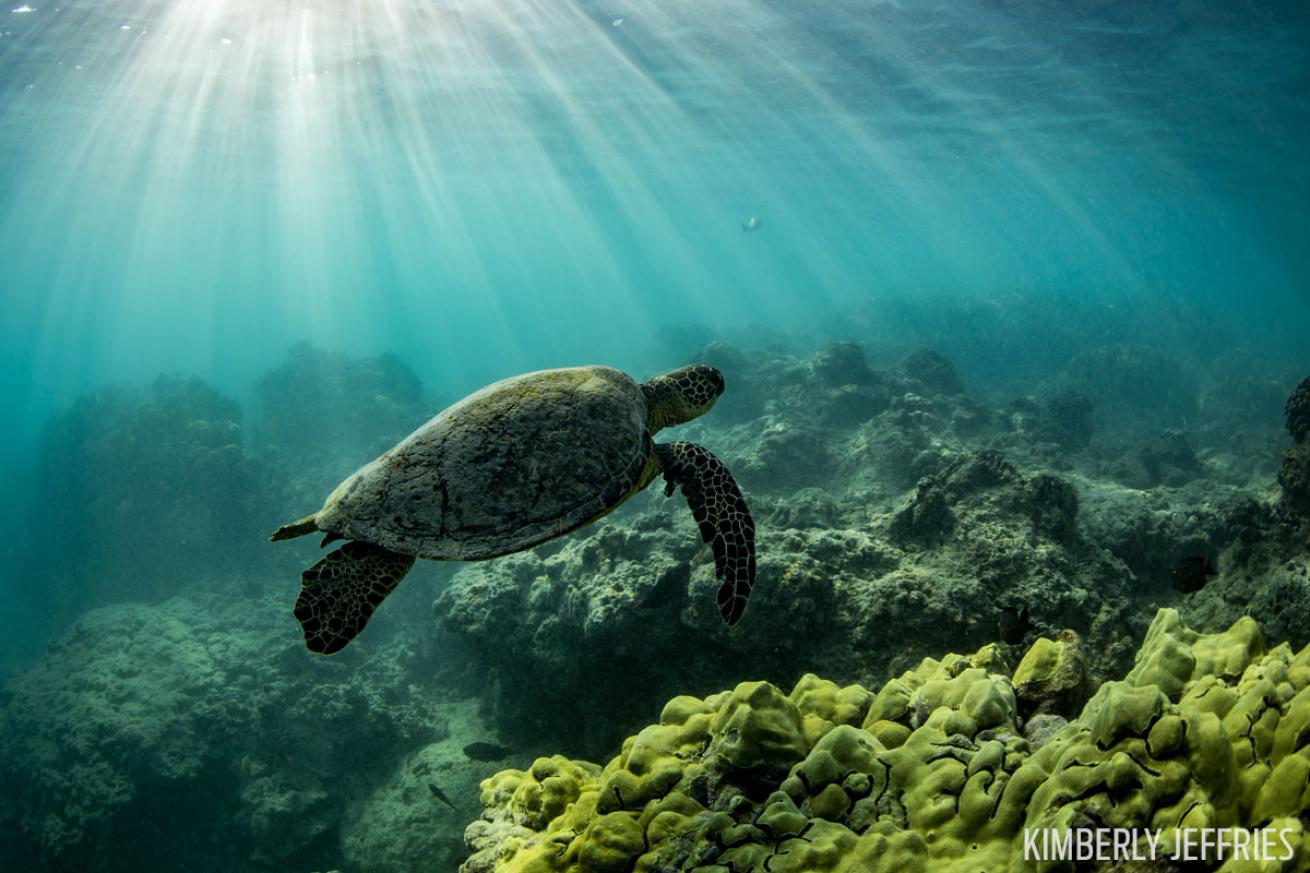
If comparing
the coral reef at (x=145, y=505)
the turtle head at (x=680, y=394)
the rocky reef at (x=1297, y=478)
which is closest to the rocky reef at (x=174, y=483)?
the coral reef at (x=145, y=505)

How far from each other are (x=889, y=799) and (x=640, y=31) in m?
21.0

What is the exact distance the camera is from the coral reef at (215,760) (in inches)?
363

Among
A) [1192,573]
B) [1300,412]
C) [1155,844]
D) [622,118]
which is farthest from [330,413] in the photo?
[1155,844]

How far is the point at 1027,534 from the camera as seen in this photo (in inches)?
248

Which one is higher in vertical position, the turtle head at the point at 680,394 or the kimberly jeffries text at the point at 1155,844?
the turtle head at the point at 680,394

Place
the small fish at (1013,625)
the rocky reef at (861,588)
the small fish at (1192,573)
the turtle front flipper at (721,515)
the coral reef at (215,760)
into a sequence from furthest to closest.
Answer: the coral reef at (215,760) → the rocky reef at (861,588) → the small fish at (1192,573) → the small fish at (1013,625) → the turtle front flipper at (721,515)

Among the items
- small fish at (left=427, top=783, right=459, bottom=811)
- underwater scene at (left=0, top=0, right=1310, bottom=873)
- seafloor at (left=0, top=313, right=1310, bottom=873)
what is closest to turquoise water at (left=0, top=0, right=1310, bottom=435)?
underwater scene at (left=0, top=0, right=1310, bottom=873)

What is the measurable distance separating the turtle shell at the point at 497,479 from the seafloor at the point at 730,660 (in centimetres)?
145

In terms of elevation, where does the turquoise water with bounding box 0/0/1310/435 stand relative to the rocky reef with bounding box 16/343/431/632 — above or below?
above

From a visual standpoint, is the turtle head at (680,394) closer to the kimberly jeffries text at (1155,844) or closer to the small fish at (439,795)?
the kimberly jeffries text at (1155,844)

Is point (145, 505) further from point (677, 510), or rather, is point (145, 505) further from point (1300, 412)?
point (1300, 412)

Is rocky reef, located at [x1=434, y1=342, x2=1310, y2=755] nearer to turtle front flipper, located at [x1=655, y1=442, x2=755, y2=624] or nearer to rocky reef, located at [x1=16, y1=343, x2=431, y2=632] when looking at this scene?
turtle front flipper, located at [x1=655, y1=442, x2=755, y2=624]

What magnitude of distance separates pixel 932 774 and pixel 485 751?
19.0ft

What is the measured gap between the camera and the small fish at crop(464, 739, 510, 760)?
285 inches
